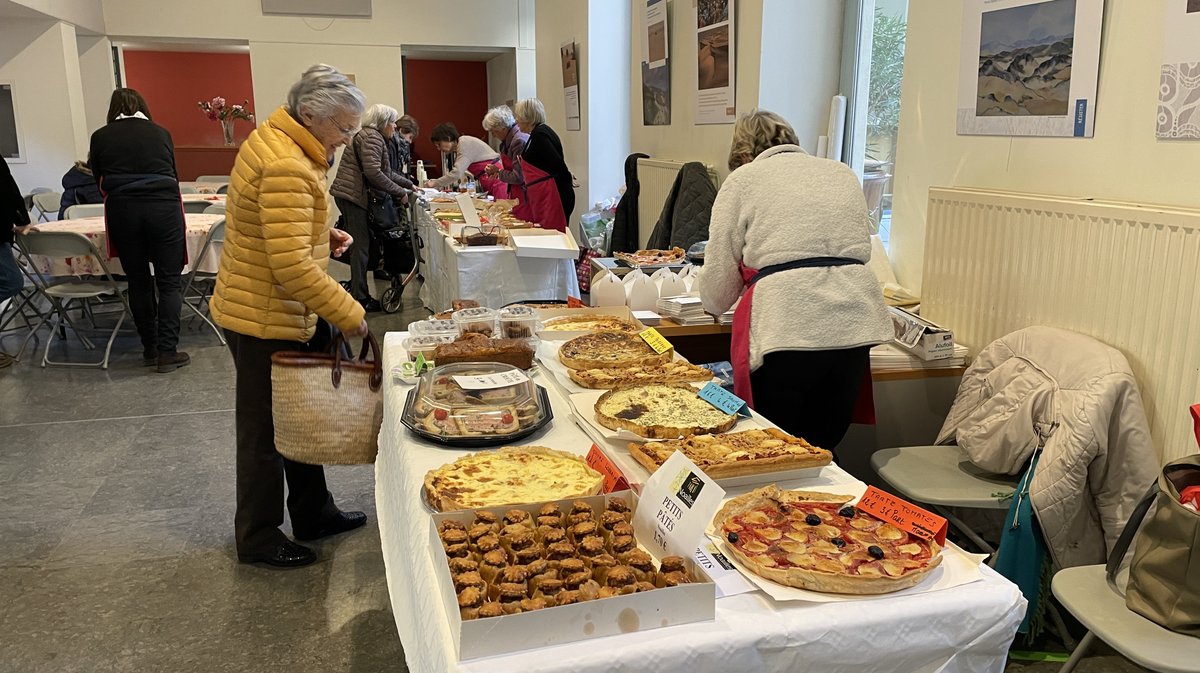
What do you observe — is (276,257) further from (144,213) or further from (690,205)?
(144,213)

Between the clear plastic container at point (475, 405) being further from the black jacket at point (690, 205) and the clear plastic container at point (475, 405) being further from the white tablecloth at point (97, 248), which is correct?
the white tablecloth at point (97, 248)

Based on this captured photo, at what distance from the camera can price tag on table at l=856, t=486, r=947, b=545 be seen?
1278 mm

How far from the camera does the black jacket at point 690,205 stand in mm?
4656

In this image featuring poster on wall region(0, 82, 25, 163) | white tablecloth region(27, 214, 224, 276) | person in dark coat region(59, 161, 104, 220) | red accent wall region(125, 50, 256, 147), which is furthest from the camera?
red accent wall region(125, 50, 256, 147)

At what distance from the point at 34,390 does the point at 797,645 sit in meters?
4.93

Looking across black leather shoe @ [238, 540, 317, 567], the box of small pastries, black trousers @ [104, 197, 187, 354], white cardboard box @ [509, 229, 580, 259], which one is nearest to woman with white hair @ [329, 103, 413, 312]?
black trousers @ [104, 197, 187, 354]

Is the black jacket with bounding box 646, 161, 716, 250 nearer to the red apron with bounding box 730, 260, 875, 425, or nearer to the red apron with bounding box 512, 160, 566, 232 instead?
the red apron with bounding box 512, 160, 566, 232

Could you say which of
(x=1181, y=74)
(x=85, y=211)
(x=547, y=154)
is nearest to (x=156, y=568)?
(x=1181, y=74)

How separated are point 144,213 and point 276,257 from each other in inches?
122

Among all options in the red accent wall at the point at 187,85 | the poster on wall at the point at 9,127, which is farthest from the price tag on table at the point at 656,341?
the red accent wall at the point at 187,85

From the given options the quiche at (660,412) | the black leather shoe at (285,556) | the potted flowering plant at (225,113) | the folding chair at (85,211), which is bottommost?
the black leather shoe at (285,556)

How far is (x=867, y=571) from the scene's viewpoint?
1.18 metres

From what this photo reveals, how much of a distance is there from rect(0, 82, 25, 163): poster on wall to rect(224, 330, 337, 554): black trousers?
7140 mm

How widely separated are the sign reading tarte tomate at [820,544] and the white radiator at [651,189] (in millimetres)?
3791
